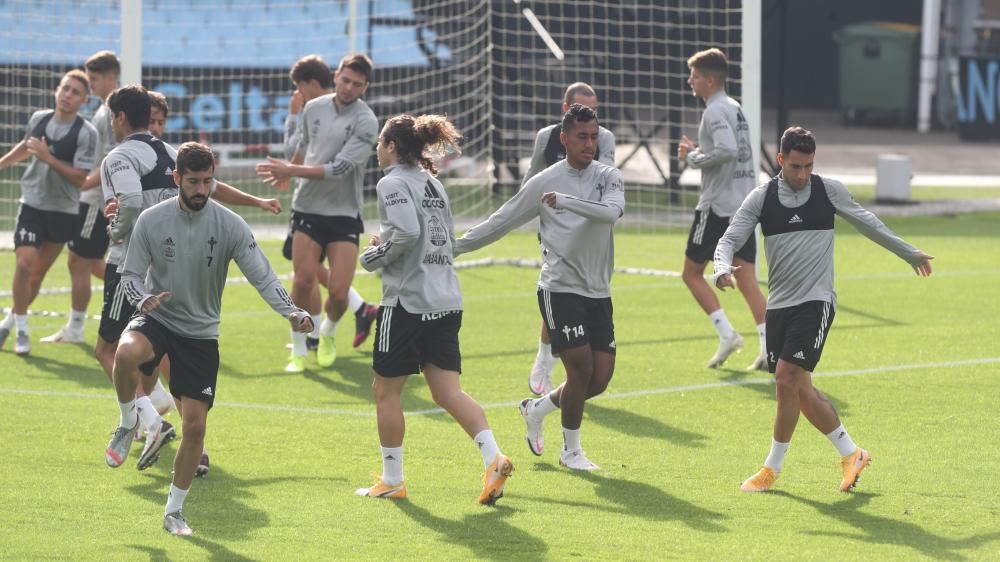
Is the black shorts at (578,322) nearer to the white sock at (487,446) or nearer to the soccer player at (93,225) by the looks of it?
the white sock at (487,446)

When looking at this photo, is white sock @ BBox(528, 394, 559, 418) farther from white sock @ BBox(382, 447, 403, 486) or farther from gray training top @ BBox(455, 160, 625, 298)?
white sock @ BBox(382, 447, 403, 486)

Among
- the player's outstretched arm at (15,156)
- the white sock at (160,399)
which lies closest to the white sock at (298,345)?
the player's outstretched arm at (15,156)

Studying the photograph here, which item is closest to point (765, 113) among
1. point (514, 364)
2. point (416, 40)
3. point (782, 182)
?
point (416, 40)

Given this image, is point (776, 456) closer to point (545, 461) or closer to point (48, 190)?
point (545, 461)

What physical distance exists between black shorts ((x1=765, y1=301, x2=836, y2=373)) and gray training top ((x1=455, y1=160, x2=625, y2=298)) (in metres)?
1.01

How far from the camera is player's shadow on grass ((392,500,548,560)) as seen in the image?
7090 millimetres

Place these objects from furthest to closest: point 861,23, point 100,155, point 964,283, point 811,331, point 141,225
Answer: point 861,23 < point 964,283 < point 100,155 < point 811,331 < point 141,225

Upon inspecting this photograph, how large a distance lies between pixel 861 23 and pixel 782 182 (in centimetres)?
3530

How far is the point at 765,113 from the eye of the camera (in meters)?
42.2

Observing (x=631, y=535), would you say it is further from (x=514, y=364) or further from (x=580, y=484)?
(x=514, y=364)

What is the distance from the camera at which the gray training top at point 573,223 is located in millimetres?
8586

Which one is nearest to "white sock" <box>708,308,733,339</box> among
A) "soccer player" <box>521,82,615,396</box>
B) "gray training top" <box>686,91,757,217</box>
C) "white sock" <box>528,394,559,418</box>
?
"gray training top" <box>686,91,757,217</box>

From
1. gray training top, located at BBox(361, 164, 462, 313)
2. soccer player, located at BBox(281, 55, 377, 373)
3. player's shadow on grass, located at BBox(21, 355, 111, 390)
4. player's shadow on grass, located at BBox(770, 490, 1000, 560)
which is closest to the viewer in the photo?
player's shadow on grass, located at BBox(770, 490, 1000, 560)

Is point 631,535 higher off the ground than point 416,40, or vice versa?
point 416,40
